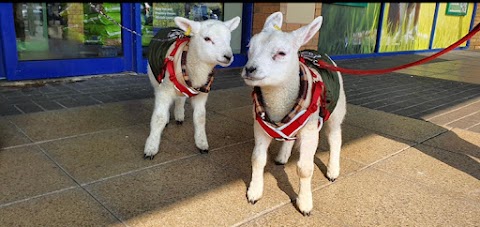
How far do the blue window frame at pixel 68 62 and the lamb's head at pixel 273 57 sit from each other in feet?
15.5

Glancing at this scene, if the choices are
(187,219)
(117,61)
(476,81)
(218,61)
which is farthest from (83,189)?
(476,81)

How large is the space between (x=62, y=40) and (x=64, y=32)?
140 mm

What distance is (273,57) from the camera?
98.2 inches

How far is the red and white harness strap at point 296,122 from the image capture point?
2.67 metres

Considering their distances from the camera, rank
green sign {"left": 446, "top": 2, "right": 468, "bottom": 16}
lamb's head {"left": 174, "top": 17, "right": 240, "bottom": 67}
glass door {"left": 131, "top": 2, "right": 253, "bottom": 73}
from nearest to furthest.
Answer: lamb's head {"left": 174, "top": 17, "right": 240, "bottom": 67}, glass door {"left": 131, "top": 2, "right": 253, "bottom": 73}, green sign {"left": 446, "top": 2, "right": 468, "bottom": 16}

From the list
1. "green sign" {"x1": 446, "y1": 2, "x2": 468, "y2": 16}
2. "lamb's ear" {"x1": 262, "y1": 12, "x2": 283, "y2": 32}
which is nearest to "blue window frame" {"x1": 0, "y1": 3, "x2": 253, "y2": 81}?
"lamb's ear" {"x1": 262, "y1": 12, "x2": 283, "y2": 32}

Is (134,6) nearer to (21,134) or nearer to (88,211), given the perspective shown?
(21,134)

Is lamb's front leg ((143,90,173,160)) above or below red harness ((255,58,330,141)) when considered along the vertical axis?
below

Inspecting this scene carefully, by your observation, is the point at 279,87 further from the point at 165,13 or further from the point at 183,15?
the point at 183,15

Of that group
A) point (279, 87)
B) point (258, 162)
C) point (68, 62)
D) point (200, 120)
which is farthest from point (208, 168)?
point (68, 62)

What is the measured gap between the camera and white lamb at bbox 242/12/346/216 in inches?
97.7

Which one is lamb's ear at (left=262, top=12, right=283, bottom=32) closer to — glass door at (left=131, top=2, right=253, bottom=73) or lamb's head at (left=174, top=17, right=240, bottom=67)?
lamb's head at (left=174, top=17, right=240, bottom=67)

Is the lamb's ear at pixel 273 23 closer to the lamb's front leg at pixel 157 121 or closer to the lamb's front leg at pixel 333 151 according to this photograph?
the lamb's front leg at pixel 333 151

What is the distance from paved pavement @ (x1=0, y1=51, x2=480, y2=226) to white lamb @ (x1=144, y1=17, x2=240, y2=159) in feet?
0.67
